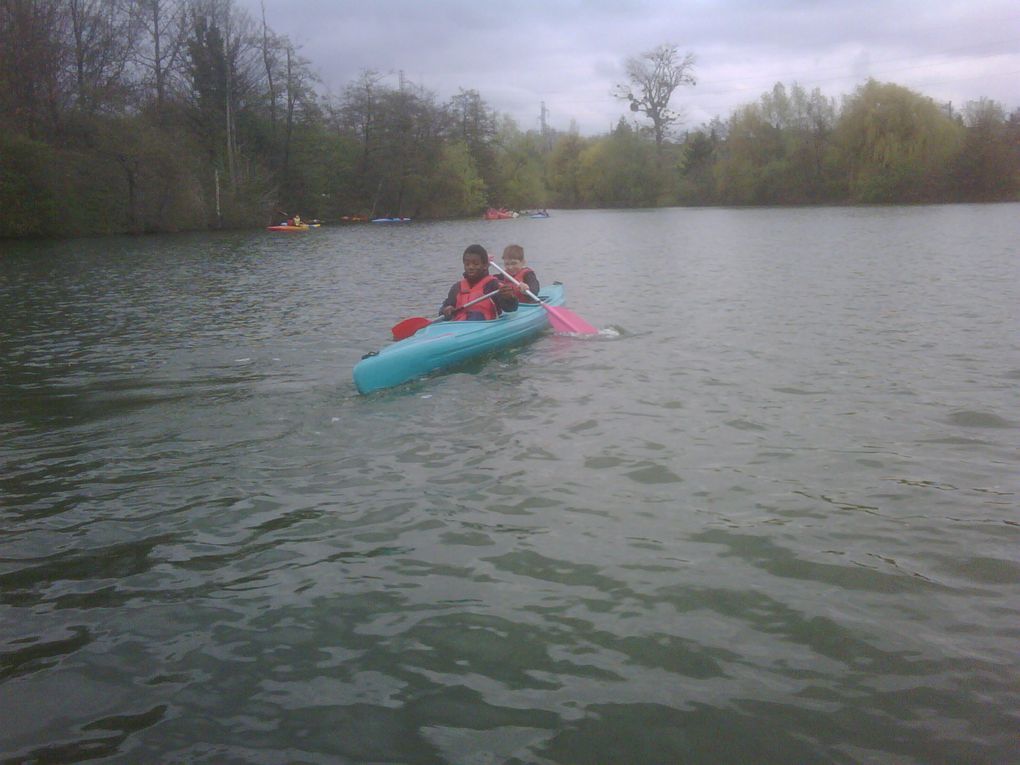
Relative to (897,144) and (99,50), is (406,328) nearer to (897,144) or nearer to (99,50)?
(99,50)

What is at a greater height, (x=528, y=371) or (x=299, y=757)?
(x=528, y=371)

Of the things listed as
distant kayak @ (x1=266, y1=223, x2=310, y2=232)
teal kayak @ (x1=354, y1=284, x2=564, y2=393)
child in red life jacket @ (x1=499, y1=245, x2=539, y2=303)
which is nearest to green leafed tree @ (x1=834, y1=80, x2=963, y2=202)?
distant kayak @ (x1=266, y1=223, x2=310, y2=232)

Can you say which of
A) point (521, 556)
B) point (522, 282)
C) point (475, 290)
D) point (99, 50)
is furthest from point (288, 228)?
point (521, 556)

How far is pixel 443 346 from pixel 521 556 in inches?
166

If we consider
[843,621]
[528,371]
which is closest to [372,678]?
[843,621]

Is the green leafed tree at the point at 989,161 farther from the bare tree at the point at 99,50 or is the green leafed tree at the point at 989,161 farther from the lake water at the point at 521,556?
the lake water at the point at 521,556

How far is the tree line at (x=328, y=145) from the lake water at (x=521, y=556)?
1131 inches

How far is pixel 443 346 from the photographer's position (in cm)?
825

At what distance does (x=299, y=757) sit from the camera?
2850 millimetres

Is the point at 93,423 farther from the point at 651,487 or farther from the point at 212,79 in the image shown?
the point at 212,79

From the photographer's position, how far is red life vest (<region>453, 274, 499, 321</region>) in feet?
30.7

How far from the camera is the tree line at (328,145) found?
1339 inches

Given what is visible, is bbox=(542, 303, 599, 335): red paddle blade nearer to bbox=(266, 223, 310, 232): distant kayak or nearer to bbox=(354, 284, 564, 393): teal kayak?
bbox=(354, 284, 564, 393): teal kayak

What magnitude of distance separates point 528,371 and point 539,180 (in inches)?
2815
